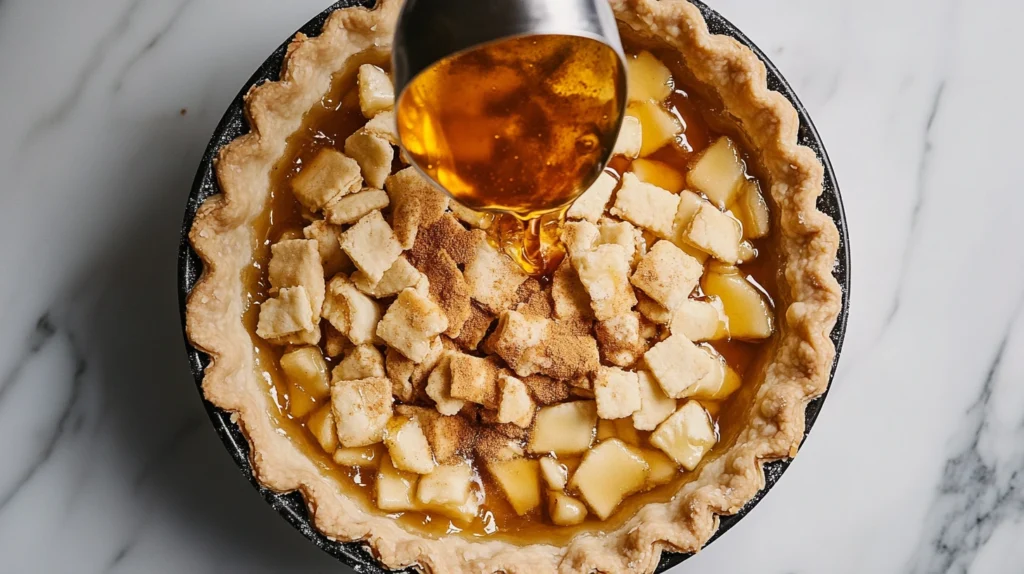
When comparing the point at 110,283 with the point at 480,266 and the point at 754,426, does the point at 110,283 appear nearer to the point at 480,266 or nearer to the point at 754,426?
the point at 480,266

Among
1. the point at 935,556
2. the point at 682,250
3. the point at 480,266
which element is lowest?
the point at 935,556

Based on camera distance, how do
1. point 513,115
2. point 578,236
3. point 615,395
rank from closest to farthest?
point 513,115
point 615,395
point 578,236

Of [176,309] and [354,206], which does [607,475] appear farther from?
[176,309]

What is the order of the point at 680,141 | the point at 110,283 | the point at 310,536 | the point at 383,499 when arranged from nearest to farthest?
1. the point at 310,536
2. the point at 383,499
3. the point at 680,141
4. the point at 110,283

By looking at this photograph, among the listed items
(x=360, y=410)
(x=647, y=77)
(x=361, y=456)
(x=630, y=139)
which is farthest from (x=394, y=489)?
(x=647, y=77)

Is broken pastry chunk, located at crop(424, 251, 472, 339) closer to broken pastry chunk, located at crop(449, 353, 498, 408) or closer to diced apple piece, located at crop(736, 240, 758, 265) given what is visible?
broken pastry chunk, located at crop(449, 353, 498, 408)

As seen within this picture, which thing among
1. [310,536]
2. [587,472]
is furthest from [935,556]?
[310,536]

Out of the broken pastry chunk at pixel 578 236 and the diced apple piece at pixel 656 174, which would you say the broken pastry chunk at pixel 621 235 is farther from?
the diced apple piece at pixel 656 174
